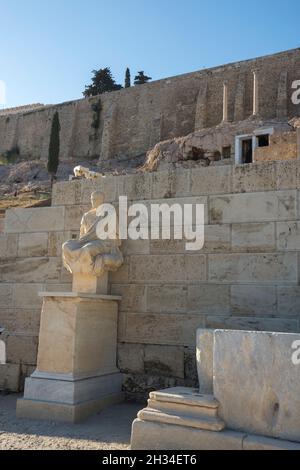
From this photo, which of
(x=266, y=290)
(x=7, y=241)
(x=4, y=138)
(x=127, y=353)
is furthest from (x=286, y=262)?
(x=4, y=138)

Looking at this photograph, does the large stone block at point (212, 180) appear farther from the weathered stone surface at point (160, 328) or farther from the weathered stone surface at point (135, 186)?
the weathered stone surface at point (160, 328)

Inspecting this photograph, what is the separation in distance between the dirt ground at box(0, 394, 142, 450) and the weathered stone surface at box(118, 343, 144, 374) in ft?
1.91

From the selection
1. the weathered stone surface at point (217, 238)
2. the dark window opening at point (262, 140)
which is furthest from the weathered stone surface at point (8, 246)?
the dark window opening at point (262, 140)

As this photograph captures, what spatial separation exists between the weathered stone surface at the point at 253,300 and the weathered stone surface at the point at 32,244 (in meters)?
2.83

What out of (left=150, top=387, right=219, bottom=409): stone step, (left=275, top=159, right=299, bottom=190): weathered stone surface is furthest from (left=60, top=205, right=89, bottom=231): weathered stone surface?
(left=150, top=387, right=219, bottom=409): stone step

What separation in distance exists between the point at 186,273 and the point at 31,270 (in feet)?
7.78

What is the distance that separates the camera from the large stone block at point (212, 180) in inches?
240

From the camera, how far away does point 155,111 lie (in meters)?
44.6

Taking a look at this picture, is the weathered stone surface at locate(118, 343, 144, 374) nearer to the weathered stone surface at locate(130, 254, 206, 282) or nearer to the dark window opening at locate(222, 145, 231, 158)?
the weathered stone surface at locate(130, 254, 206, 282)

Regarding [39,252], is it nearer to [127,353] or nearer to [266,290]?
[127,353]

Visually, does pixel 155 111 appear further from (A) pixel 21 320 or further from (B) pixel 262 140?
(A) pixel 21 320

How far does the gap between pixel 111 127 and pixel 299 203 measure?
42.3 metres

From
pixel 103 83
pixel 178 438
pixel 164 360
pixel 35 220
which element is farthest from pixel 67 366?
pixel 103 83

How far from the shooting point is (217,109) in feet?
134
